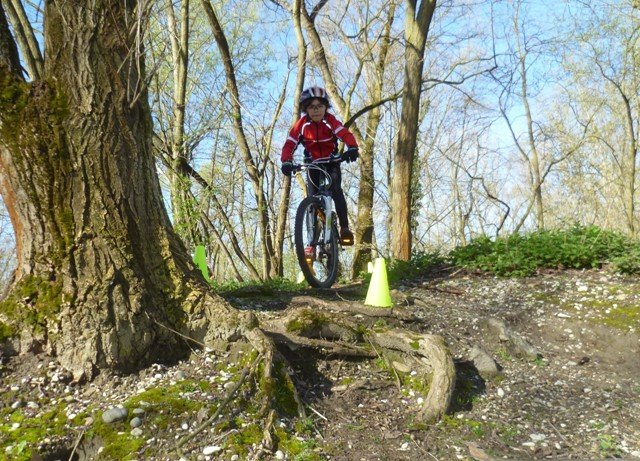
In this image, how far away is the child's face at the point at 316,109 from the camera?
5538mm

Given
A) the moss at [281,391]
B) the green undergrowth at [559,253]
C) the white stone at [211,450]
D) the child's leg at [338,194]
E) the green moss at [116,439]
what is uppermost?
the child's leg at [338,194]

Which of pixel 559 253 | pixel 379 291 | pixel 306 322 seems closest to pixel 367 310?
pixel 379 291

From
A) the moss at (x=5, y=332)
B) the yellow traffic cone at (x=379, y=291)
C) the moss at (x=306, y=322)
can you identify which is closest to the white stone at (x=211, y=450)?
the moss at (x=306, y=322)

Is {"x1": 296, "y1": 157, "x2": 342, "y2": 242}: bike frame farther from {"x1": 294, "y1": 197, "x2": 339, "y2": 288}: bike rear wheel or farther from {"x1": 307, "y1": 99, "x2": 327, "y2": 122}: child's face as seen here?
{"x1": 307, "y1": 99, "x2": 327, "y2": 122}: child's face

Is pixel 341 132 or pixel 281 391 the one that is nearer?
pixel 281 391

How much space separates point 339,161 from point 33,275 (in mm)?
3442

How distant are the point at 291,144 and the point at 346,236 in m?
1.27

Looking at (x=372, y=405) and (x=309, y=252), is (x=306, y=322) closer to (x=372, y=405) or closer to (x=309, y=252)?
(x=372, y=405)

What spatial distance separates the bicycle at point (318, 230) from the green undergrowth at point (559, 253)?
6.20ft

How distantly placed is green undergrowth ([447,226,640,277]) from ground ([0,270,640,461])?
1479 mm

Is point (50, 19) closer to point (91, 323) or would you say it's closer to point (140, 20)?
point (140, 20)

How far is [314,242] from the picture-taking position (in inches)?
225

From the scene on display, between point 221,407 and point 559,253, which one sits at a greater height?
point 559,253

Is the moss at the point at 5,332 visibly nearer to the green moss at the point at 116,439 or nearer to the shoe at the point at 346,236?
the green moss at the point at 116,439
